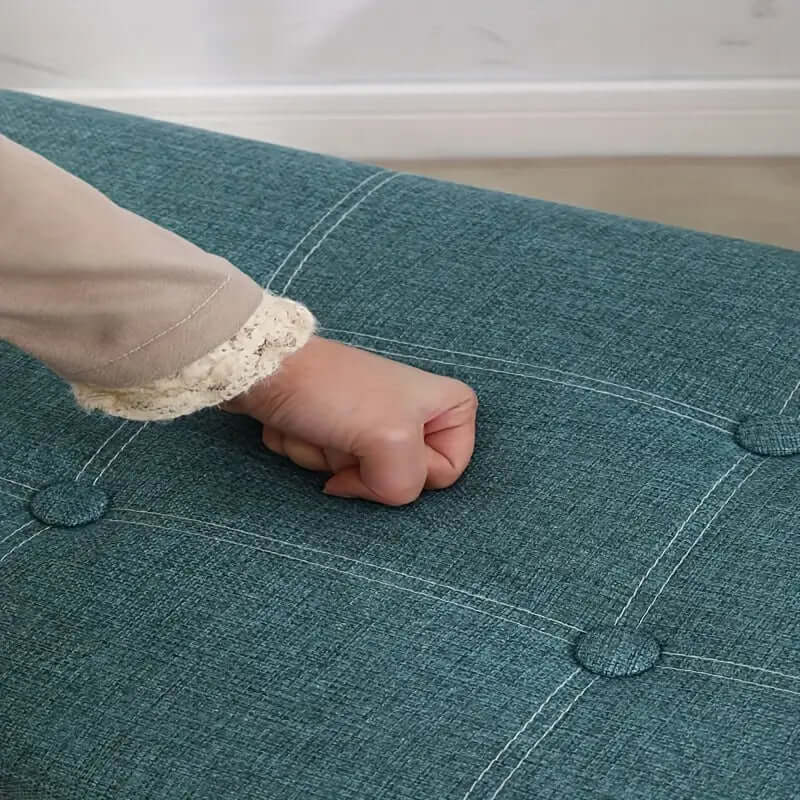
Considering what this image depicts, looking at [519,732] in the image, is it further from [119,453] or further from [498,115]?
[498,115]

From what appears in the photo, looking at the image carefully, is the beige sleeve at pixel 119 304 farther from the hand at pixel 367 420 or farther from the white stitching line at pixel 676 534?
the white stitching line at pixel 676 534

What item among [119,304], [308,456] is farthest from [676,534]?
[119,304]

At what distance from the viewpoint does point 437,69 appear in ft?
6.23

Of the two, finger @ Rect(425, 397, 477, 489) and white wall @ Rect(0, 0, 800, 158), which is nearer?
finger @ Rect(425, 397, 477, 489)

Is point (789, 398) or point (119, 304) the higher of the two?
point (119, 304)

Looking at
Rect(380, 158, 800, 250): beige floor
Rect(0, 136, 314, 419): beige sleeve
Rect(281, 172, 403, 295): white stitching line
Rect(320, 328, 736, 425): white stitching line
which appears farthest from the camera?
Rect(380, 158, 800, 250): beige floor

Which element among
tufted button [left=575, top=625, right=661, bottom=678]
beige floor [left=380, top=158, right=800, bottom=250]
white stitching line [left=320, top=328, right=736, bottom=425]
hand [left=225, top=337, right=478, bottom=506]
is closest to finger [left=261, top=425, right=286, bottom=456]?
hand [left=225, top=337, right=478, bottom=506]

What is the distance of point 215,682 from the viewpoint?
0.70m

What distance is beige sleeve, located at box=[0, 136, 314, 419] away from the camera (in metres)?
0.74

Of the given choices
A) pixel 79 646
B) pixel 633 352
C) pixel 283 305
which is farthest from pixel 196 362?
pixel 633 352

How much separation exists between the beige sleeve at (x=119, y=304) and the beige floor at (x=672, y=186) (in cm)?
117

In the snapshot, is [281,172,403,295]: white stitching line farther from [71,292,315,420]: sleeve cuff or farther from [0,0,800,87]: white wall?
[0,0,800,87]: white wall

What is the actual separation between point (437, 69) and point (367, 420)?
122 cm

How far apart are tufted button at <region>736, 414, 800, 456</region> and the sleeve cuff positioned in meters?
0.29
